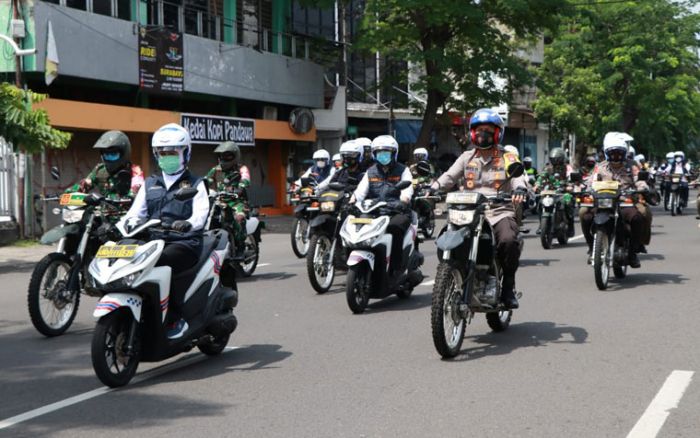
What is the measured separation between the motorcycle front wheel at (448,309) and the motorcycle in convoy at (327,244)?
4166mm

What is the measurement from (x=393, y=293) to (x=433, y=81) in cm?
1864

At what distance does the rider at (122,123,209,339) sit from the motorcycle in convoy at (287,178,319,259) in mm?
6962

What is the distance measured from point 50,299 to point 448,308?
3754 millimetres

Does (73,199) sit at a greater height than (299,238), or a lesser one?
greater

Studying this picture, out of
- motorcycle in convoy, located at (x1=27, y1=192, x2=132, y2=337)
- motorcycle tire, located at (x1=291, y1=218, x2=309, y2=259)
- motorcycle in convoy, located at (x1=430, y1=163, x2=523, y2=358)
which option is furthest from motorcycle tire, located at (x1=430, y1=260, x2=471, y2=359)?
motorcycle tire, located at (x1=291, y1=218, x2=309, y2=259)

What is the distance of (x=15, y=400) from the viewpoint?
6.41 metres

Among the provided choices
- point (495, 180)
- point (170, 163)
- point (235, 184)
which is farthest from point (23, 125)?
point (495, 180)

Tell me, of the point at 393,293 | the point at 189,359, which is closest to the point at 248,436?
the point at 189,359

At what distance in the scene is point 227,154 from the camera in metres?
13.0

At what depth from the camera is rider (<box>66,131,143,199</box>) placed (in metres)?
9.97

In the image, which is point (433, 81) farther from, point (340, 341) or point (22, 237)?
point (340, 341)

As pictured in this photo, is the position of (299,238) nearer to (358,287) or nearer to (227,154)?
(227,154)

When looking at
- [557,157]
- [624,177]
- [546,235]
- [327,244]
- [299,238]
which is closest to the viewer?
[327,244]

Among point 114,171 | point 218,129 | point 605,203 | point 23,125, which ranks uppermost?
point 218,129
